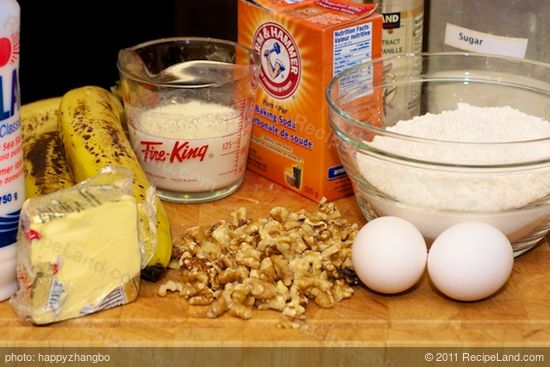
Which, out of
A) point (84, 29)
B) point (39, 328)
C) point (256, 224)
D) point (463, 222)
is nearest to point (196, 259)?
point (256, 224)

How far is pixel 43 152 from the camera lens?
4.52ft

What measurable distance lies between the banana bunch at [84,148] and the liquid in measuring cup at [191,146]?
0.04 metres

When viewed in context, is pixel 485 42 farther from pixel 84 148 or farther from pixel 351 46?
pixel 84 148

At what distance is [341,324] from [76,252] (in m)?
0.32

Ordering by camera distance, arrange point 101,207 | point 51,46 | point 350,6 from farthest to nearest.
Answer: point 51,46 < point 350,6 < point 101,207

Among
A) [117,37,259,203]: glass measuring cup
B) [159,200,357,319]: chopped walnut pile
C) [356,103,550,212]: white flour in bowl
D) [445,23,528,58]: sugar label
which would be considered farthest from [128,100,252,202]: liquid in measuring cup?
[445,23,528,58]: sugar label

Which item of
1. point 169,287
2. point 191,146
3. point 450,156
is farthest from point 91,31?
point 450,156

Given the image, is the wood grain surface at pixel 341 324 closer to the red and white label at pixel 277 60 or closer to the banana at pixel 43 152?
the banana at pixel 43 152

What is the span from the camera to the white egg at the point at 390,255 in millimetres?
1067

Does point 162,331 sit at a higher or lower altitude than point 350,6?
lower

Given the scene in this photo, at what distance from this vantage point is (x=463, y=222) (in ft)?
3.72

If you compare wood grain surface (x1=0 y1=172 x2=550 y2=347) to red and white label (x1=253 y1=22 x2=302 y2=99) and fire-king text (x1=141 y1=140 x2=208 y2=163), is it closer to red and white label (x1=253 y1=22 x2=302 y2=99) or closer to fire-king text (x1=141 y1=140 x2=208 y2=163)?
fire-king text (x1=141 y1=140 x2=208 y2=163)

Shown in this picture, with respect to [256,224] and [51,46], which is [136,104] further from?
[51,46]
